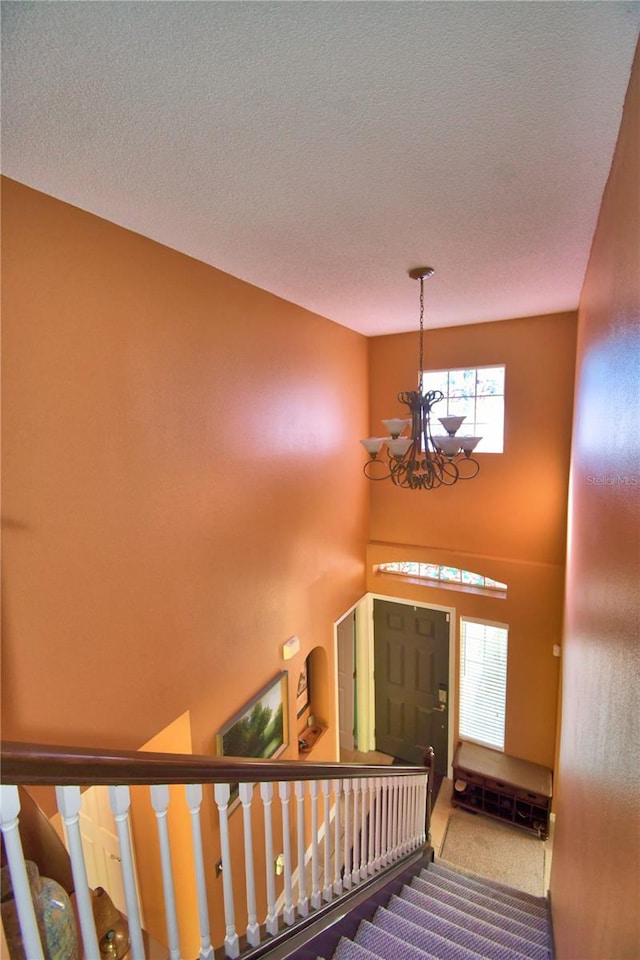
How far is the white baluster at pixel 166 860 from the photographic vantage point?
1.17 meters

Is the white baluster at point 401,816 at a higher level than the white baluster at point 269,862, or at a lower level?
lower

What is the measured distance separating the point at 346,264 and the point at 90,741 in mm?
2914

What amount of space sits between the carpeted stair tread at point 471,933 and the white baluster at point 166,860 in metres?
1.74

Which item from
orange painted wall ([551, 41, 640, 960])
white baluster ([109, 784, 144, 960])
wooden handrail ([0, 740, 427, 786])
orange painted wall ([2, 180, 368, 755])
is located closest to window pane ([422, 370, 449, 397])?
orange painted wall ([2, 180, 368, 755])

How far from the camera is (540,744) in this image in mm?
4832

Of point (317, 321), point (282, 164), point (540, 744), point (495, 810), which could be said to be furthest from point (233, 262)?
point (495, 810)

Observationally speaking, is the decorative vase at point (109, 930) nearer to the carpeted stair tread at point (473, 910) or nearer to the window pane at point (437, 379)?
the carpeted stair tread at point (473, 910)

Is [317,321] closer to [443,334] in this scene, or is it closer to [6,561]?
[443,334]

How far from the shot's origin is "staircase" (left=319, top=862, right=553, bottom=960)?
6.72 ft

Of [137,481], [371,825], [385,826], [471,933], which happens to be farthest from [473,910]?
[137,481]

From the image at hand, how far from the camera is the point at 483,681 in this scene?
5.12 meters

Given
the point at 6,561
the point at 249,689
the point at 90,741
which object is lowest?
the point at 249,689

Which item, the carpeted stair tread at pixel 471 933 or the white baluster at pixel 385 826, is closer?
the carpeted stair tread at pixel 471 933

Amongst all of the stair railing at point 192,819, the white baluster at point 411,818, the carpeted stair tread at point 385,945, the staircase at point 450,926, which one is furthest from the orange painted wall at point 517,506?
the carpeted stair tread at point 385,945
